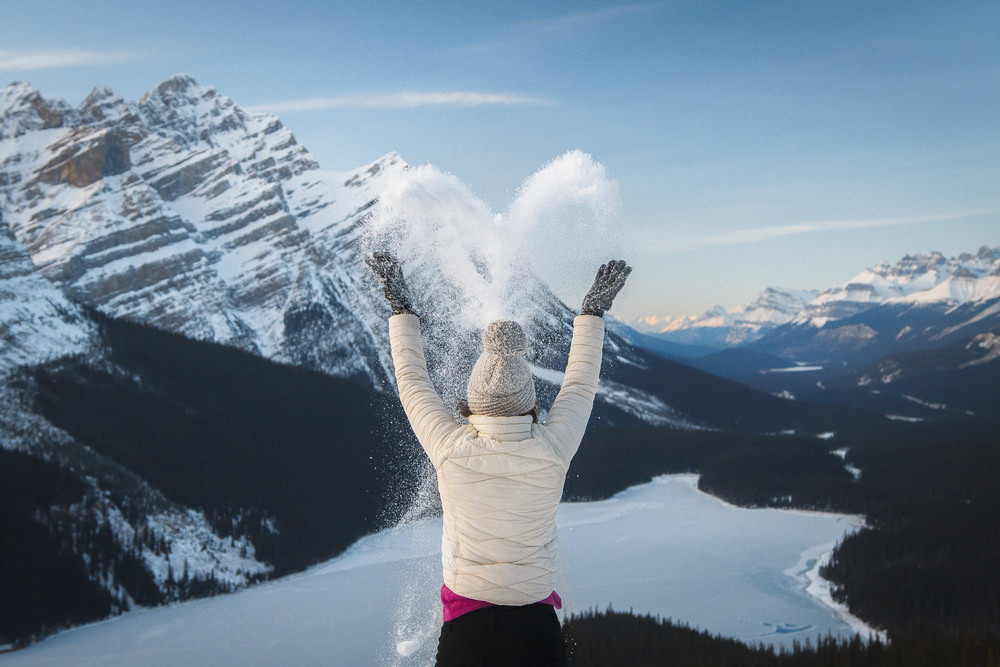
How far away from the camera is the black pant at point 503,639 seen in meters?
3.92

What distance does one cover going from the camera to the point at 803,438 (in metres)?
140

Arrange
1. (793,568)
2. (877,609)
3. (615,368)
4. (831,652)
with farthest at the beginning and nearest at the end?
(615,368) → (793,568) → (877,609) → (831,652)

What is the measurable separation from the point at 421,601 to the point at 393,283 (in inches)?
2664

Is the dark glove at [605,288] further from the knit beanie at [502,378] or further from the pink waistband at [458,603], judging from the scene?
the pink waistband at [458,603]

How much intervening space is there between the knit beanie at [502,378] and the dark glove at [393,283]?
Answer: 0.63 meters

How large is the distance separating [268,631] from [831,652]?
41140 mm

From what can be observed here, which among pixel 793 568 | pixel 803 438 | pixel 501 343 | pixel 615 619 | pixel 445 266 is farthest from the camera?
pixel 803 438

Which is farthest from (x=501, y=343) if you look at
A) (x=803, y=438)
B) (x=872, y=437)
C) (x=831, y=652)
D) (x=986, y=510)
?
(x=872, y=437)

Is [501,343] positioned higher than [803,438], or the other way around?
[501,343]

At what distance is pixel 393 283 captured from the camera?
4.58m

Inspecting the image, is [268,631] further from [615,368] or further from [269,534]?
[615,368]

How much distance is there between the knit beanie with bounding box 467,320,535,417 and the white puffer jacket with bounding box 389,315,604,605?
83mm

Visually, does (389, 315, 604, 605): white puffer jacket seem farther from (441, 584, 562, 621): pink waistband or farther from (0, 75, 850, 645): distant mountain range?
(0, 75, 850, 645): distant mountain range

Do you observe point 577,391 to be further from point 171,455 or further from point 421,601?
point 171,455
